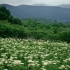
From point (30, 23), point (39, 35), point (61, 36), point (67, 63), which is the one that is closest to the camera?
point (67, 63)

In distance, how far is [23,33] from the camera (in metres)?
41.7

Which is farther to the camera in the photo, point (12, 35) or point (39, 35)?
point (39, 35)

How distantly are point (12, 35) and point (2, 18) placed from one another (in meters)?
15.8

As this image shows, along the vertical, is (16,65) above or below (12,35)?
above

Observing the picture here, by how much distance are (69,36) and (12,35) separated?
26.6 feet

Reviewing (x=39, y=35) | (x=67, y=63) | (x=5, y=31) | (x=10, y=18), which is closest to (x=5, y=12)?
(x=10, y=18)

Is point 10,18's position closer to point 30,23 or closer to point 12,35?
point 12,35

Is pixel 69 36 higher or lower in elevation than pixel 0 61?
lower

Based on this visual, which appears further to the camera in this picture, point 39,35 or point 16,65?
point 39,35

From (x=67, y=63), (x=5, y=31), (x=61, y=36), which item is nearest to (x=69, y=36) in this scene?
(x=61, y=36)

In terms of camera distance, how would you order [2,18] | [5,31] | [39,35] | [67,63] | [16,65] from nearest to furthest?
[16,65]
[67,63]
[5,31]
[39,35]
[2,18]

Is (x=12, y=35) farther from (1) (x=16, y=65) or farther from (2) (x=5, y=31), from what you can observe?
(1) (x=16, y=65)

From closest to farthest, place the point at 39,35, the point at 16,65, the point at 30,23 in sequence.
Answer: the point at 16,65, the point at 39,35, the point at 30,23

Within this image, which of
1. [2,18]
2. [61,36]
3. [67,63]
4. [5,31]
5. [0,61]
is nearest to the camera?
[0,61]
